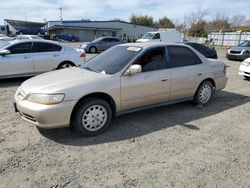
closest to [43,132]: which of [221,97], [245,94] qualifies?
[221,97]

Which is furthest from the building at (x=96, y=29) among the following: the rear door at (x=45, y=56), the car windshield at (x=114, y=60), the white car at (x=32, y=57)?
the car windshield at (x=114, y=60)

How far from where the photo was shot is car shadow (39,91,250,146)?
3.95 metres

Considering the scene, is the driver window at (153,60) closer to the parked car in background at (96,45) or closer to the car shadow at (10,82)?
the car shadow at (10,82)

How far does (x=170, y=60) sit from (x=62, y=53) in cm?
475

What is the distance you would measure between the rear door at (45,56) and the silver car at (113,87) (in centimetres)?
359

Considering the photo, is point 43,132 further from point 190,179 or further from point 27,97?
point 190,179

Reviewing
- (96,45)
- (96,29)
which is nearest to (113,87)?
(96,45)

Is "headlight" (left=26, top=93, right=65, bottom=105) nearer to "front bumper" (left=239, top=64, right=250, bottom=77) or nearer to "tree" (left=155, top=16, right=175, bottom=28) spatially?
"front bumper" (left=239, top=64, right=250, bottom=77)

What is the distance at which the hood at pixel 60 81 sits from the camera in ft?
12.3

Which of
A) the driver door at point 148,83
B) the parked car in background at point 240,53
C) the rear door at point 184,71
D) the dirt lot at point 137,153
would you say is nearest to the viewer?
the dirt lot at point 137,153

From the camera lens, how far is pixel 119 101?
4.23 meters

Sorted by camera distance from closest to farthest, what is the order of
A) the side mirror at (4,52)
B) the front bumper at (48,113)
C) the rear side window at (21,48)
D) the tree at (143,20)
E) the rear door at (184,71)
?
the front bumper at (48,113) → the rear door at (184,71) → the side mirror at (4,52) → the rear side window at (21,48) → the tree at (143,20)

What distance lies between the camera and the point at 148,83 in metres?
4.48

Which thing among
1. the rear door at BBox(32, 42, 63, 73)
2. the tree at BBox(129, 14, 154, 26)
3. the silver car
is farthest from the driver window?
the tree at BBox(129, 14, 154, 26)
